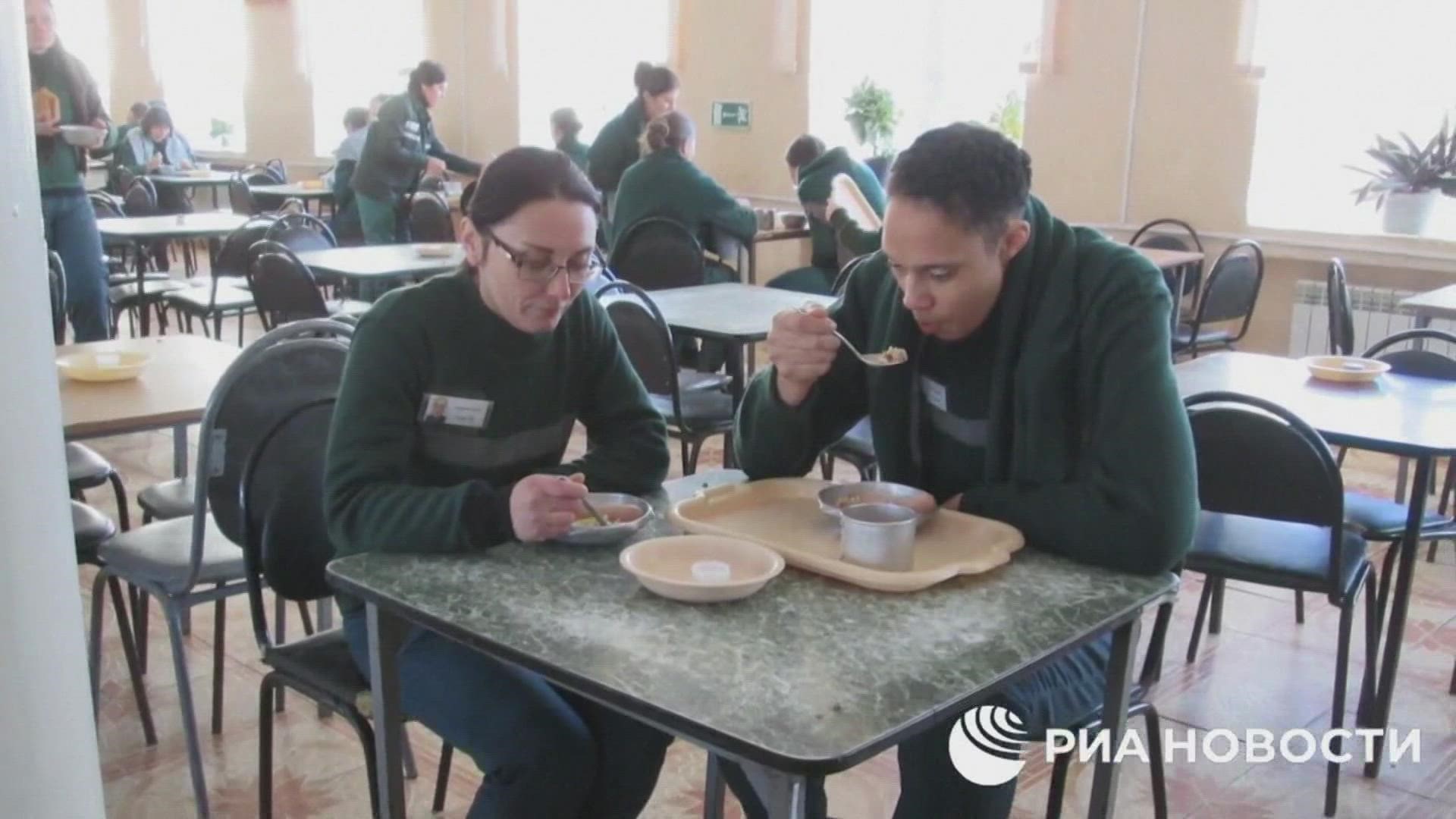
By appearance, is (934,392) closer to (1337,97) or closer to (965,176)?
(965,176)

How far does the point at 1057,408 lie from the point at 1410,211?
400 centimetres

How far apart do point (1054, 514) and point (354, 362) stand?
0.85 m

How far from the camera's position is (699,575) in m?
1.27

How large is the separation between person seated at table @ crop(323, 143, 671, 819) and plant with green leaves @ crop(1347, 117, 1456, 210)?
4090 millimetres

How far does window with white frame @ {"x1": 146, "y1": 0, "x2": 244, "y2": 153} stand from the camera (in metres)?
11.0

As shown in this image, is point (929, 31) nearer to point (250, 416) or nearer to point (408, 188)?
point (408, 188)

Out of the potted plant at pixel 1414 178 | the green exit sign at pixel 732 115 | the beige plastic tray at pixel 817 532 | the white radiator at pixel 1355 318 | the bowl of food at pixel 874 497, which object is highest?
the green exit sign at pixel 732 115

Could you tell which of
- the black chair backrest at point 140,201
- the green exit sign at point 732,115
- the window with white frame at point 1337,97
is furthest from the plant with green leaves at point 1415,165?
the black chair backrest at point 140,201

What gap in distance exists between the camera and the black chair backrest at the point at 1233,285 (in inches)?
174

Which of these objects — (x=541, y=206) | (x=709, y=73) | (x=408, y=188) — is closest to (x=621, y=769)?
(x=541, y=206)

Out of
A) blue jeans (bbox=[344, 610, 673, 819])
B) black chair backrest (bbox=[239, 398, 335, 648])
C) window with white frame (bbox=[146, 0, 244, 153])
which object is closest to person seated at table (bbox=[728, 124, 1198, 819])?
blue jeans (bbox=[344, 610, 673, 819])

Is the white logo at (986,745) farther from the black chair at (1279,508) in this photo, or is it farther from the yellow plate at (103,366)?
the yellow plate at (103,366)

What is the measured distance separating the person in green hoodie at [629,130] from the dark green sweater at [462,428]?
4.28 m

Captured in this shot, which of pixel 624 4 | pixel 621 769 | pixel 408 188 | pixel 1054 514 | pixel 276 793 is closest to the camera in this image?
pixel 1054 514
